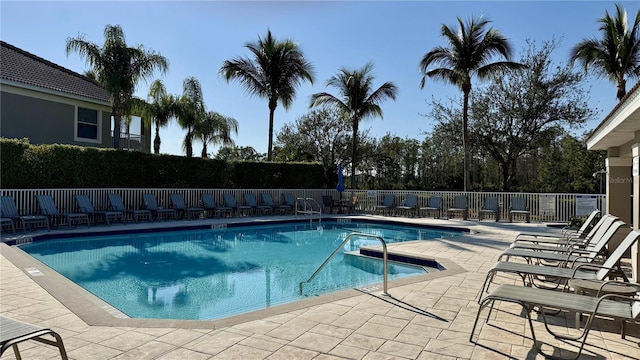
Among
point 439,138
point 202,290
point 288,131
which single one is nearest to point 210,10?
point 202,290

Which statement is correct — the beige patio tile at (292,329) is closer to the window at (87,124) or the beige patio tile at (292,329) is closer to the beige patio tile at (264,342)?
the beige patio tile at (264,342)

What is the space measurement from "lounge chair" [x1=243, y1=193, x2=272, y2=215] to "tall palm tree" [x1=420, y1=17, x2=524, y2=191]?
337 inches

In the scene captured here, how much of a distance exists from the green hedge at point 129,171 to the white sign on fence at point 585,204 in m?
10.5

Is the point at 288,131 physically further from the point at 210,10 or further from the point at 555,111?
the point at 210,10

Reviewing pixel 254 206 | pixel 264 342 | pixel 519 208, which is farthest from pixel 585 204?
pixel 264 342

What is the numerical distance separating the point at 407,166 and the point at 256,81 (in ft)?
42.9

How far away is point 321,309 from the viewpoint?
14.1 ft

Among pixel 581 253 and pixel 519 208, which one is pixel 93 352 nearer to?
pixel 581 253

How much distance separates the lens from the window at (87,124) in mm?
17250

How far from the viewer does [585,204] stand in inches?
529

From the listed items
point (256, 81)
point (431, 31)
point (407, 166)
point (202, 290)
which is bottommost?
point (202, 290)

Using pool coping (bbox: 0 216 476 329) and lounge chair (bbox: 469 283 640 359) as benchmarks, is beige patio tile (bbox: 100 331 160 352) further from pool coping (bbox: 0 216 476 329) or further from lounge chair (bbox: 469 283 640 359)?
lounge chair (bbox: 469 283 640 359)

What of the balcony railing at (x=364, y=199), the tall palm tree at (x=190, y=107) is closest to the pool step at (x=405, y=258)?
the balcony railing at (x=364, y=199)

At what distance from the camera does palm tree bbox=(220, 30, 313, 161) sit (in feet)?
63.6
